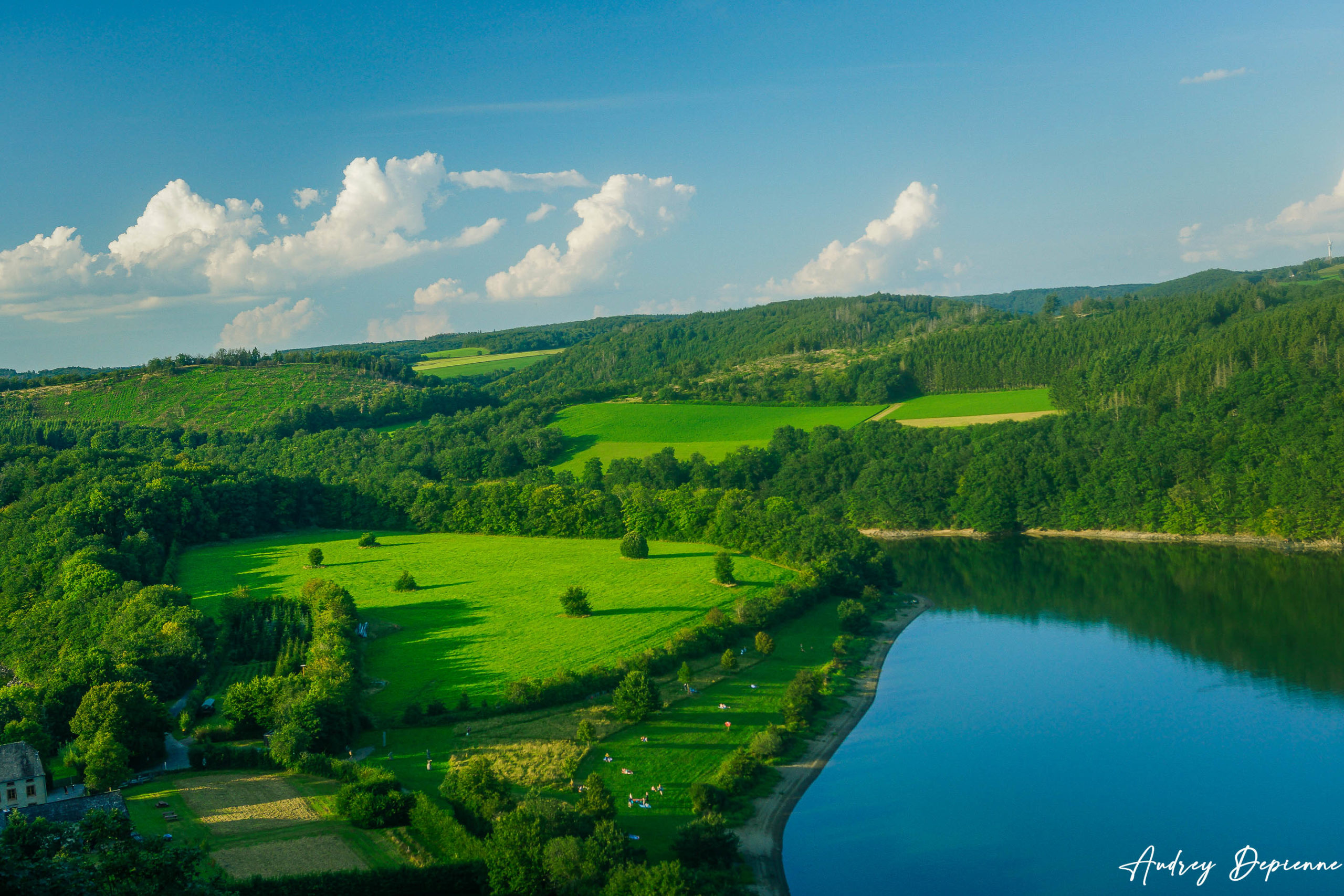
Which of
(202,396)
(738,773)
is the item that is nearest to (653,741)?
(738,773)

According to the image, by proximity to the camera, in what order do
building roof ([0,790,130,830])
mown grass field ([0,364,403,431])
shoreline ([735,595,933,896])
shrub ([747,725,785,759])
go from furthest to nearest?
1. mown grass field ([0,364,403,431])
2. shrub ([747,725,785,759])
3. shoreline ([735,595,933,896])
4. building roof ([0,790,130,830])

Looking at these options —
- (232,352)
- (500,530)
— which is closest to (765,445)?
(500,530)

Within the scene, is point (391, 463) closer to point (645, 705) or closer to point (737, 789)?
point (645, 705)

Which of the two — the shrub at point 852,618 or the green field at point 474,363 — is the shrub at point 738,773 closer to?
the shrub at point 852,618

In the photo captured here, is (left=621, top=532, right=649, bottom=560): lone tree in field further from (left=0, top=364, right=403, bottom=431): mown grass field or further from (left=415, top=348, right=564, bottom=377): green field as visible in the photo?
(left=415, top=348, right=564, bottom=377): green field

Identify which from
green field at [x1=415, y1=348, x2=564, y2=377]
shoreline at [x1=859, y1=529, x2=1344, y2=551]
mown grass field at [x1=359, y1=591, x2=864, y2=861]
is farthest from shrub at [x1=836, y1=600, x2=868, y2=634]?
green field at [x1=415, y1=348, x2=564, y2=377]
